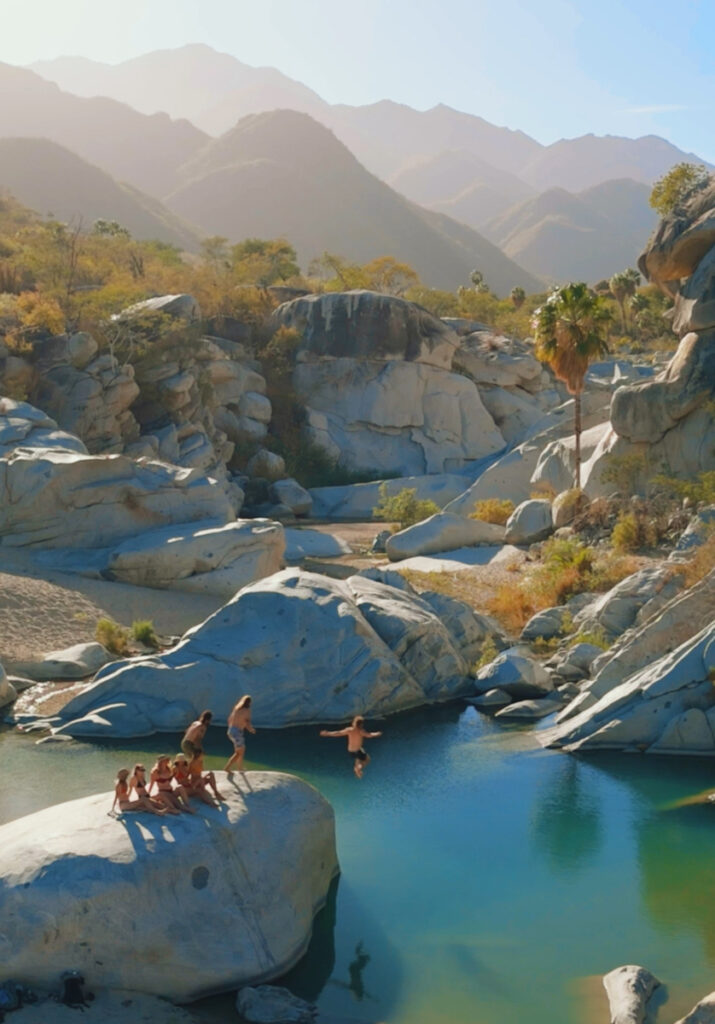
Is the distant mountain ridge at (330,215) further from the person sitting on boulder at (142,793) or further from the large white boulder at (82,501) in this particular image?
the person sitting on boulder at (142,793)

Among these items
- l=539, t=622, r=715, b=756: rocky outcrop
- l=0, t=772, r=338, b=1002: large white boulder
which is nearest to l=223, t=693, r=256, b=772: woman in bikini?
l=0, t=772, r=338, b=1002: large white boulder

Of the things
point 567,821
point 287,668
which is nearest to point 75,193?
point 287,668

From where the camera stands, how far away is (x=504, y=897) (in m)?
15.2

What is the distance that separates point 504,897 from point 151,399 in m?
42.0

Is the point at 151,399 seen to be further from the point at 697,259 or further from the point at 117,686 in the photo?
the point at 117,686

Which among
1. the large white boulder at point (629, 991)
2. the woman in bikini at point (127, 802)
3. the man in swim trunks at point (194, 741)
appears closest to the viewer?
the large white boulder at point (629, 991)

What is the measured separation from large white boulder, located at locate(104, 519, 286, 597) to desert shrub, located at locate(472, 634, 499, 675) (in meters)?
9.36

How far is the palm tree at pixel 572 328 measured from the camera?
3712cm

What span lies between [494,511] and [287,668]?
23.4 m

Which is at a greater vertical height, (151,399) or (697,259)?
(697,259)

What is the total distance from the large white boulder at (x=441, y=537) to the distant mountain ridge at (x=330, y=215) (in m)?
126

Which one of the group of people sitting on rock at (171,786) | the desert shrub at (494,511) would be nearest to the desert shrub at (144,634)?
the group of people sitting on rock at (171,786)

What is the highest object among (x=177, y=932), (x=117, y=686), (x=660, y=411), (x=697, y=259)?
(x=697, y=259)

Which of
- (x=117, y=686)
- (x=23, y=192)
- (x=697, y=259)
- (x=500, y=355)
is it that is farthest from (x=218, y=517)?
(x=23, y=192)
